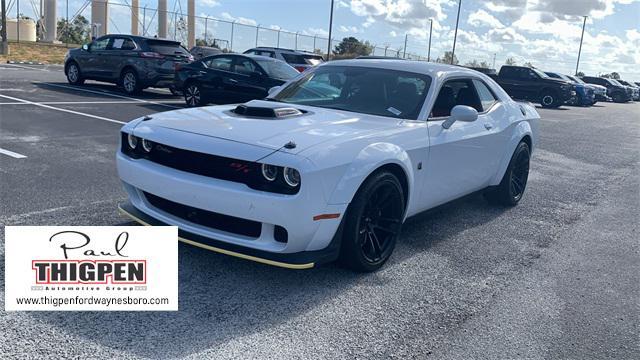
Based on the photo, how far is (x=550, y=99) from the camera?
89.4 ft

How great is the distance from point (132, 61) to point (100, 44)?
1741 mm

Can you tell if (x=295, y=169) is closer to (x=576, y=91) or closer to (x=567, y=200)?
(x=567, y=200)

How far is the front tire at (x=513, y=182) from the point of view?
20.0 feet

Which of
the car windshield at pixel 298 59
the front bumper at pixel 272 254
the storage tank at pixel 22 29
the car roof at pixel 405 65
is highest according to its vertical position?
the storage tank at pixel 22 29

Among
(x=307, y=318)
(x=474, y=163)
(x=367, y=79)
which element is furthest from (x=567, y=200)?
(x=307, y=318)

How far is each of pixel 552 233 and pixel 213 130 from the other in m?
3.48

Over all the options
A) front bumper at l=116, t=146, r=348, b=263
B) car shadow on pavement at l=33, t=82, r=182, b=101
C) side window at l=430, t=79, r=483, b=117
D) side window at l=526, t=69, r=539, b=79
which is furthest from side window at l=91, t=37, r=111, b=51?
side window at l=526, t=69, r=539, b=79

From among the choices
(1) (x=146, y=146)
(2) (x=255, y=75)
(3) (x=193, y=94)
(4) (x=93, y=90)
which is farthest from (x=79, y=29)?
(1) (x=146, y=146)

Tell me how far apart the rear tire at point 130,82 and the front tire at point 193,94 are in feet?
6.68

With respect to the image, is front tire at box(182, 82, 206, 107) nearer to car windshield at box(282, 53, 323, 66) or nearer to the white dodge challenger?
car windshield at box(282, 53, 323, 66)

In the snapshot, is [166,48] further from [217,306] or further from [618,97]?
[618,97]

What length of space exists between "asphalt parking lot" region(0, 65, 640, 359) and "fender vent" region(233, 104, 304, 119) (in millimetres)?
1052

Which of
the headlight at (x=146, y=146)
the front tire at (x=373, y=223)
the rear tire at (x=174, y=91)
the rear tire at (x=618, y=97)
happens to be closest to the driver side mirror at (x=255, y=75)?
the rear tire at (x=174, y=91)

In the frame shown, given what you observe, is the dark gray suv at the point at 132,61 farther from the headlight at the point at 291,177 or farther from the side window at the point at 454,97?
the headlight at the point at 291,177
